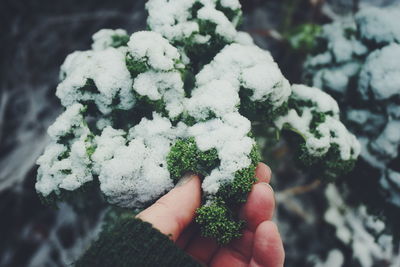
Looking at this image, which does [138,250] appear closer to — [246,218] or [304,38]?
[246,218]

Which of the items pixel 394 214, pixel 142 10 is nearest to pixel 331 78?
pixel 394 214

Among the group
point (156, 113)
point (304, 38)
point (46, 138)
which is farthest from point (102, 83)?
point (304, 38)

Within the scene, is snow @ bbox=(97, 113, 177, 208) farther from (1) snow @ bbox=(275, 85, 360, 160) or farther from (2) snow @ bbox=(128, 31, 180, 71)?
(1) snow @ bbox=(275, 85, 360, 160)

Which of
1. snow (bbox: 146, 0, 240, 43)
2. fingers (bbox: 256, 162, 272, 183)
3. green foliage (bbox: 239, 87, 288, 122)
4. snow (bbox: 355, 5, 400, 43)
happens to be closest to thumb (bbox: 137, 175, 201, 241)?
fingers (bbox: 256, 162, 272, 183)

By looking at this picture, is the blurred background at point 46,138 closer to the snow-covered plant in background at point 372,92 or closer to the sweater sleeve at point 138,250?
the snow-covered plant in background at point 372,92

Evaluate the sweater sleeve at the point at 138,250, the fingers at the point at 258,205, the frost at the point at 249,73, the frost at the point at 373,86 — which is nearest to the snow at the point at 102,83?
the frost at the point at 249,73

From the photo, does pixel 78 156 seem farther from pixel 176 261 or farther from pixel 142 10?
pixel 142 10
